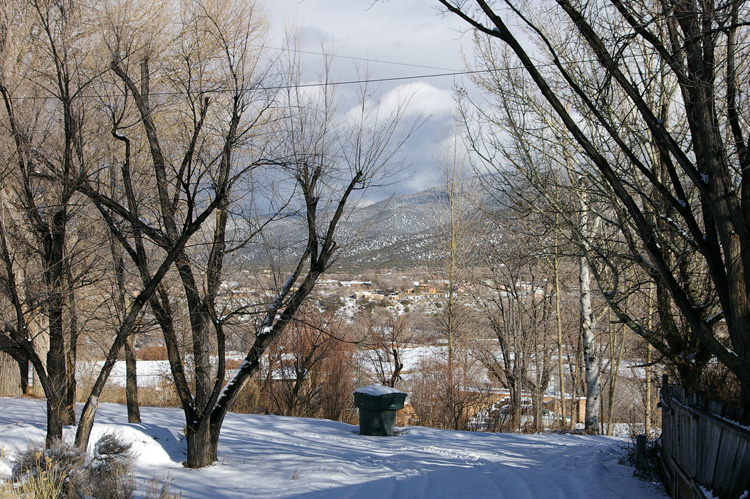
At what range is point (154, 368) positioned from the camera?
71.2 ft

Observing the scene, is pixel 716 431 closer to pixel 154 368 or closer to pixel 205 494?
pixel 205 494

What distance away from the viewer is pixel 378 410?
1248cm

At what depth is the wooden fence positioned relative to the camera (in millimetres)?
4062

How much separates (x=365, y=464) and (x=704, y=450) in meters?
5.18

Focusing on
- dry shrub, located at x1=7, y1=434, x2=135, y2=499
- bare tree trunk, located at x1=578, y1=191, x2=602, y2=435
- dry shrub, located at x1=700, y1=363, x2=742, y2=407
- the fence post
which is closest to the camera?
dry shrub, located at x1=7, y1=434, x2=135, y2=499

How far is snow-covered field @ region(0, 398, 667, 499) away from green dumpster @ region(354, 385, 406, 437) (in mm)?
369

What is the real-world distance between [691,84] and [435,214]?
2138 cm

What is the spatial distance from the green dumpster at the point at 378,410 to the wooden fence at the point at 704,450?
644cm

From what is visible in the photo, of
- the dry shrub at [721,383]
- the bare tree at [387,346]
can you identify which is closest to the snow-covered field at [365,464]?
the dry shrub at [721,383]

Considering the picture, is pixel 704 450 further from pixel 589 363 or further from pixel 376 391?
A: pixel 589 363

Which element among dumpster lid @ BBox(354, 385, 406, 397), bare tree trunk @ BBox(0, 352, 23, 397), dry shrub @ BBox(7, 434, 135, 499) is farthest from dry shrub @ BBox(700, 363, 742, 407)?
bare tree trunk @ BBox(0, 352, 23, 397)

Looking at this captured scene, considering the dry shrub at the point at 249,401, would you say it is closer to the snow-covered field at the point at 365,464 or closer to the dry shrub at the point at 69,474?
the snow-covered field at the point at 365,464

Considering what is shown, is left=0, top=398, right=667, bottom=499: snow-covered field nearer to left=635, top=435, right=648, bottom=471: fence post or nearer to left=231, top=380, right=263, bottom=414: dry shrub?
left=635, top=435, right=648, bottom=471: fence post

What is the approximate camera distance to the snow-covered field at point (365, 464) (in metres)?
6.91
